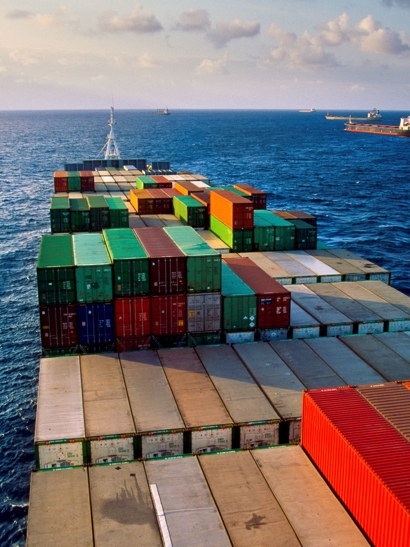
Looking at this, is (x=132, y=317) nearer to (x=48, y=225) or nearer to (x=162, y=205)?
(x=162, y=205)

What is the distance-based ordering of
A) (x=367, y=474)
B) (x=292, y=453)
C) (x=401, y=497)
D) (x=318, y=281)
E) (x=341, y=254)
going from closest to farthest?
(x=401, y=497)
(x=367, y=474)
(x=292, y=453)
(x=318, y=281)
(x=341, y=254)

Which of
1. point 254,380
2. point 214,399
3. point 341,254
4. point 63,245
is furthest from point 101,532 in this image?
point 341,254

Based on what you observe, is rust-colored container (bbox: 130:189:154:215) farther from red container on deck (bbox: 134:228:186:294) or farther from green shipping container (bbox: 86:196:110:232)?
red container on deck (bbox: 134:228:186:294)

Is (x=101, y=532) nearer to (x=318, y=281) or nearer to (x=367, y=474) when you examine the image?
(x=367, y=474)

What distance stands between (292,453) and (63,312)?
55.3 feet

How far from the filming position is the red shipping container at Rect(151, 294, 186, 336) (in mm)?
35938

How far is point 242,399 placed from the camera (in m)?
29.3

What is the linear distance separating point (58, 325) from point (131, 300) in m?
4.60

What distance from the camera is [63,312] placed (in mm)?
35094

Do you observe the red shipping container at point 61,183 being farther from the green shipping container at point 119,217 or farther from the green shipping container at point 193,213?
the green shipping container at point 193,213

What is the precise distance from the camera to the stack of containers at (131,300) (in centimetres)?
3525

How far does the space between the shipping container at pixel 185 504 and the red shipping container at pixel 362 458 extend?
15.4ft

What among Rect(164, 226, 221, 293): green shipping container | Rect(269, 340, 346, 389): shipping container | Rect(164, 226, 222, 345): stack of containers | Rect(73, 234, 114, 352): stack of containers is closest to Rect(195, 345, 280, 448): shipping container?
Rect(164, 226, 222, 345): stack of containers

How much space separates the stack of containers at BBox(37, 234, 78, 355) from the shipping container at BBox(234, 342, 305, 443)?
401 inches
